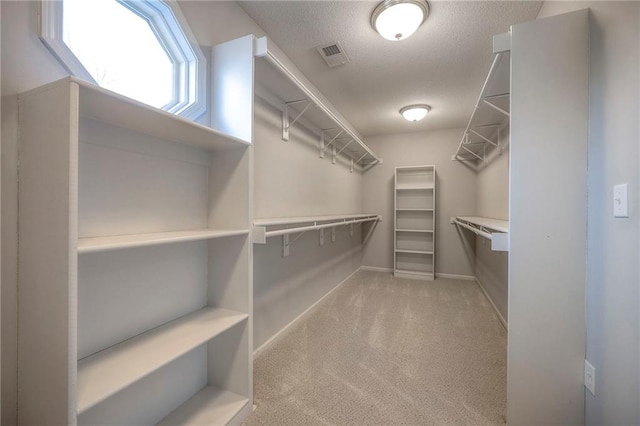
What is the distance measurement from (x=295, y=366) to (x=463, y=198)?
3.42 m

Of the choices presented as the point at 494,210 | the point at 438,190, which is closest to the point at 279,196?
the point at 494,210

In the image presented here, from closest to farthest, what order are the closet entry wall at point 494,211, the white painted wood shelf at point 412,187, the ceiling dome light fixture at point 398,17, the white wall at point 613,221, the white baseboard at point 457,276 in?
the white wall at point 613,221, the ceiling dome light fixture at point 398,17, the closet entry wall at point 494,211, the white baseboard at point 457,276, the white painted wood shelf at point 412,187

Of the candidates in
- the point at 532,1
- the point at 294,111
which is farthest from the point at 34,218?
the point at 532,1

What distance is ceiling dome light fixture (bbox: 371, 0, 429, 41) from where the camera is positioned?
150cm

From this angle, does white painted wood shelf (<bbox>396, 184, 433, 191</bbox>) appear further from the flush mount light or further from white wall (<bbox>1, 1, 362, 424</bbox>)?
the flush mount light

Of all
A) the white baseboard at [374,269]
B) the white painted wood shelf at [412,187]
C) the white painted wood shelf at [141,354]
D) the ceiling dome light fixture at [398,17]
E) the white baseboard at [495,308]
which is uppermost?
the ceiling dome light fixture at [398,17]

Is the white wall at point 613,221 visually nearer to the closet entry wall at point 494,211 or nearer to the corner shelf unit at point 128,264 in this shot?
the closet entry wall at point 494,211

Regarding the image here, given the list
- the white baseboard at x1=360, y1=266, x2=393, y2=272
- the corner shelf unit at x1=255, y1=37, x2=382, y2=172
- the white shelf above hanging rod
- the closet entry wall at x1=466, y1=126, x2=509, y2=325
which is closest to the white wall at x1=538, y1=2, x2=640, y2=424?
the white shelf above hanging rod

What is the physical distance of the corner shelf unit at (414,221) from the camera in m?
3.97

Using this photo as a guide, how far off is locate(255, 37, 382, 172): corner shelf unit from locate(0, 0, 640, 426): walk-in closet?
0.03 meters

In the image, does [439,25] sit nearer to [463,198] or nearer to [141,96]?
[141,96]

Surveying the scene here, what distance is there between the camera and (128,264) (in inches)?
41.0

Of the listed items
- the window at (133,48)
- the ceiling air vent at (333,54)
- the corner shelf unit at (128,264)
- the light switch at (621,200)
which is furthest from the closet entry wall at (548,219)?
the window at (133,48)

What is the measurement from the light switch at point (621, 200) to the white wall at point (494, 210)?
57.0 inches
